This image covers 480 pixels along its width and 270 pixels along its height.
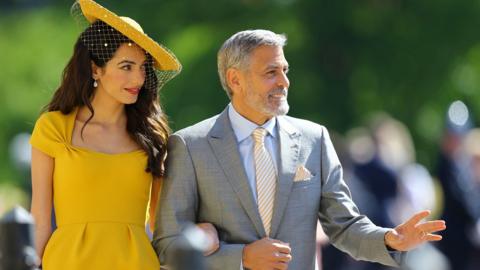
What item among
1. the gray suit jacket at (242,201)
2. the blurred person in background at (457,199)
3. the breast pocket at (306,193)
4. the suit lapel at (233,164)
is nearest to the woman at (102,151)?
the gray suit jacket at (242,201)

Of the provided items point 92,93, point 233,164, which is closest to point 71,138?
point 92,93

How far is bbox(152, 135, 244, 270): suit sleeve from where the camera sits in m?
6.98

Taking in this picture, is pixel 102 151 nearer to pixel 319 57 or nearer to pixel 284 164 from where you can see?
pixel 284 164

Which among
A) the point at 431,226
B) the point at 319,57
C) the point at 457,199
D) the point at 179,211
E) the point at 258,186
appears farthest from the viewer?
the point at 319,57

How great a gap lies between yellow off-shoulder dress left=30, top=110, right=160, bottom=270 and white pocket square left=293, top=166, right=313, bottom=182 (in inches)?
28.1

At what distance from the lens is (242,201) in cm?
710

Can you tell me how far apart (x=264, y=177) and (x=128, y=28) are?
0.94 metres

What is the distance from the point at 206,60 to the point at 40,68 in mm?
2164

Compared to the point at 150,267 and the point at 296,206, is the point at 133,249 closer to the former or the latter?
the point at 150,267

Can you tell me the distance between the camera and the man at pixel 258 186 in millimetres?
7066

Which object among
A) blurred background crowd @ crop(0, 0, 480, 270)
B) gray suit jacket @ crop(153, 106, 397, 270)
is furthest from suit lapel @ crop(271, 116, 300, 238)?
blurred background crowd @ crop(0, 0, 480, 270)

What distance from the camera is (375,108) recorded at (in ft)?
61.0

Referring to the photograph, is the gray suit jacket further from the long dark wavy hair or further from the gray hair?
the gray hair

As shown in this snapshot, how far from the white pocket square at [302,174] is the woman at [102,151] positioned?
19.0 inches
